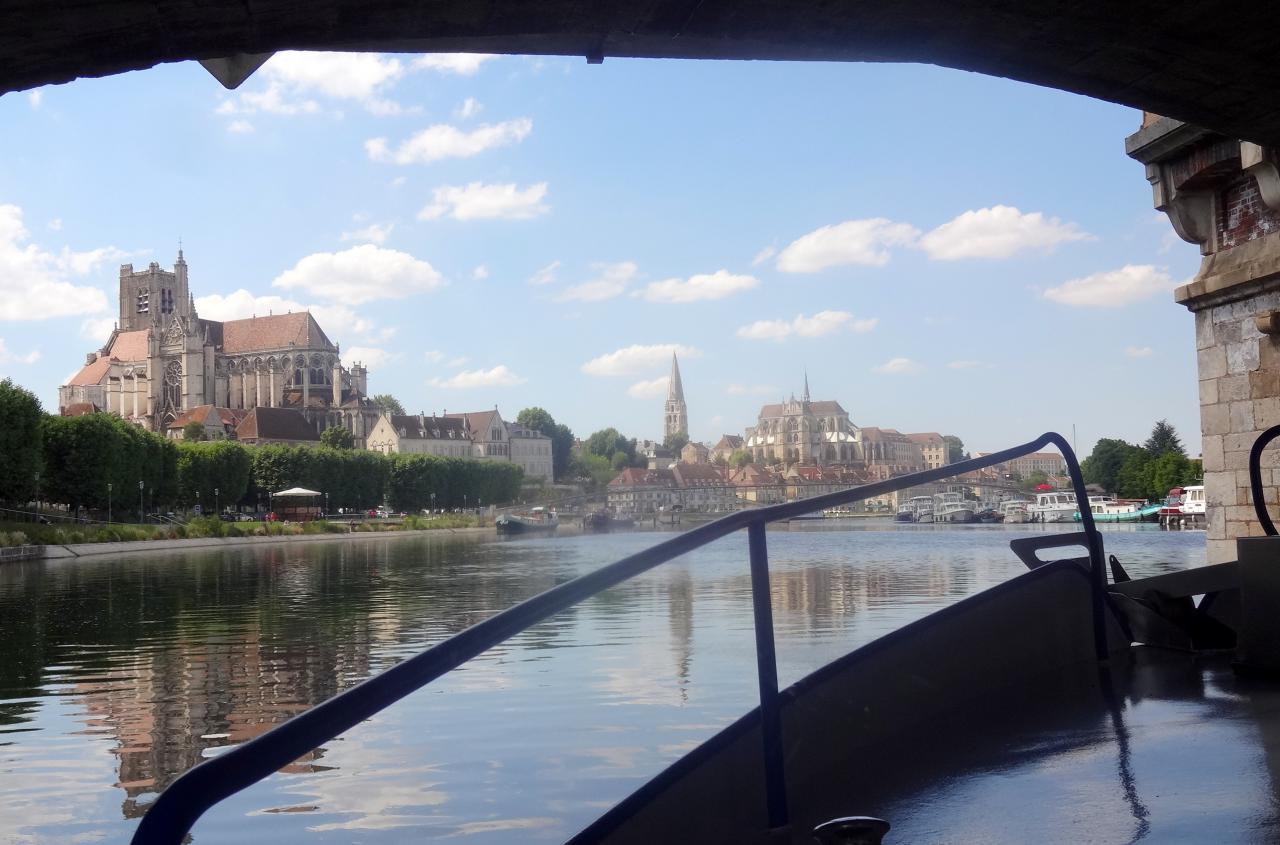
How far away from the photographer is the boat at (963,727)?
228 centimetres

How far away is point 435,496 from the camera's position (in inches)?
4769

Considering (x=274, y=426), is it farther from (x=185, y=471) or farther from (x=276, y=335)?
(x=185, y=471)

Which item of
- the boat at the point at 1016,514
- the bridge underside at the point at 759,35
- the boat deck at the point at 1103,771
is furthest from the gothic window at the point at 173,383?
the boat deck at the point at 1103,771

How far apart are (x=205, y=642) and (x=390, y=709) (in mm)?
7631

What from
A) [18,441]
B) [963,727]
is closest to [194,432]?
[18,441]

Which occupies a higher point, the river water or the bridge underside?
the bridge underside

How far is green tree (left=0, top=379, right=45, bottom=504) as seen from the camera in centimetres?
5747

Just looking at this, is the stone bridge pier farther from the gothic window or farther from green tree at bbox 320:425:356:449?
the gothic window

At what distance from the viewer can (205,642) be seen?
17.0 meters

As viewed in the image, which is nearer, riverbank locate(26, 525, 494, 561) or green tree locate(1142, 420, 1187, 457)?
riverbank locate(26, 525, 494, 561)

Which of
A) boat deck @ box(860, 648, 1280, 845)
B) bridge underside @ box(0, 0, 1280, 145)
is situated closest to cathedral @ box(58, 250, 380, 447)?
bridge underside @ box(0, 0, 1280, 145)

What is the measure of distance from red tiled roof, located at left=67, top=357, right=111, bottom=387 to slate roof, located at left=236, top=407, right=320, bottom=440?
24.0 m

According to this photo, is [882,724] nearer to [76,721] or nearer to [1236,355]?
[1236,355]

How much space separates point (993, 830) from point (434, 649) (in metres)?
1.72
